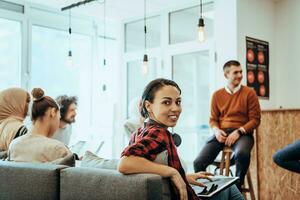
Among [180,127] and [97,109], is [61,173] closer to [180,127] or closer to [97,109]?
[180,127]

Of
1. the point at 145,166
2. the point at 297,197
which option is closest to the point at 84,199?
the point at 145,166

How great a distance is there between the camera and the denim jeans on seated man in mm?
3666

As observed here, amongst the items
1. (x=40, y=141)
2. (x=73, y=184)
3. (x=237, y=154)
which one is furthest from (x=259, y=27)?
(x=73, y=184)

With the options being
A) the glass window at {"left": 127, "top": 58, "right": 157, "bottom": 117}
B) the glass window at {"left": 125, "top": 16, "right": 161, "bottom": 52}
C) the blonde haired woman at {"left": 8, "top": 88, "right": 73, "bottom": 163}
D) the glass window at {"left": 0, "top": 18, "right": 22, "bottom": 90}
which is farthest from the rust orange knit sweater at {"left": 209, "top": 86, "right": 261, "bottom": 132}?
the glass window at {"left": 0, "top": 18, "right": 22, "bottom": 90}

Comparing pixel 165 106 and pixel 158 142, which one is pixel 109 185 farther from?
pixel 165 106

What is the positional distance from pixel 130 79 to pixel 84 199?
5167mm

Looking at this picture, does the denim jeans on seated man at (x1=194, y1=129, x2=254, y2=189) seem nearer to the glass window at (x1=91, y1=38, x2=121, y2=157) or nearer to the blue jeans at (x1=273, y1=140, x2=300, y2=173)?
the blue jeans at (x1=273, y1=140, x2=300, y2=173)

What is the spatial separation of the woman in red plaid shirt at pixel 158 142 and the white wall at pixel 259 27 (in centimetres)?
349

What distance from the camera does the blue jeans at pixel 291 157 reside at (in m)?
3.42

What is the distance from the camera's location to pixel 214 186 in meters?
2.01

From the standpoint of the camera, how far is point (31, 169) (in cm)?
208

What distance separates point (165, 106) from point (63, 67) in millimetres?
5041

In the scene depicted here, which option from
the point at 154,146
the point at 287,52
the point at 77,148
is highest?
the point at 287,52

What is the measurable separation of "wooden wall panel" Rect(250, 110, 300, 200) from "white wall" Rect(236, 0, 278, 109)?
37.7 inches
